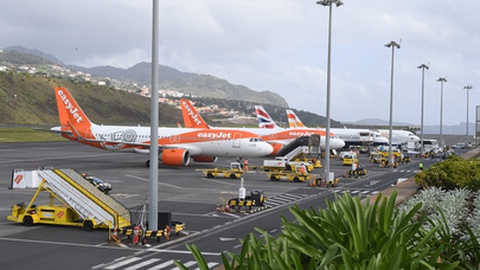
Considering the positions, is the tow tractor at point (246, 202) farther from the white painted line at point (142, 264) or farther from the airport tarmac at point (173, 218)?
the white painted line at point (142, 264)

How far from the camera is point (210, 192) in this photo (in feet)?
142

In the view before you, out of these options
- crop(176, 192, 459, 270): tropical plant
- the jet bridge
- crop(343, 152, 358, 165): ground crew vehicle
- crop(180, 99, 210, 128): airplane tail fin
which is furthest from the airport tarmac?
crop(180, 99, 210, 128): airplane tail fin

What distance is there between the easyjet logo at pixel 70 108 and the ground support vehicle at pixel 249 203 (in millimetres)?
35150

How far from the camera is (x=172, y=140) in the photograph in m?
62.9

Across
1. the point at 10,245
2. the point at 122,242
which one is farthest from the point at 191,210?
the point at 10,245

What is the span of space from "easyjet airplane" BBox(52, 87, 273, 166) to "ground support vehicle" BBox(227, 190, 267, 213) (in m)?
24.3

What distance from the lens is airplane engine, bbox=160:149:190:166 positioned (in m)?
59.8

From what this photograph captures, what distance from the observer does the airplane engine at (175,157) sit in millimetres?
59812

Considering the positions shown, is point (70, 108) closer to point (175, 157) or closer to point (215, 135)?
point (175, 157)

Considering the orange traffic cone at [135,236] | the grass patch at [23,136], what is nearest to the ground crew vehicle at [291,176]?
the orange traffic cone at [135,236]

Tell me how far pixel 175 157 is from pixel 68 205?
1259 inches

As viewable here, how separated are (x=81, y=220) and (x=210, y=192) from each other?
15462mm

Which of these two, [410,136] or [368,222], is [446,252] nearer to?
[368,222]

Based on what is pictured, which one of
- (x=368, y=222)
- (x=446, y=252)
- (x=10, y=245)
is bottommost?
(x=10, y=245)
